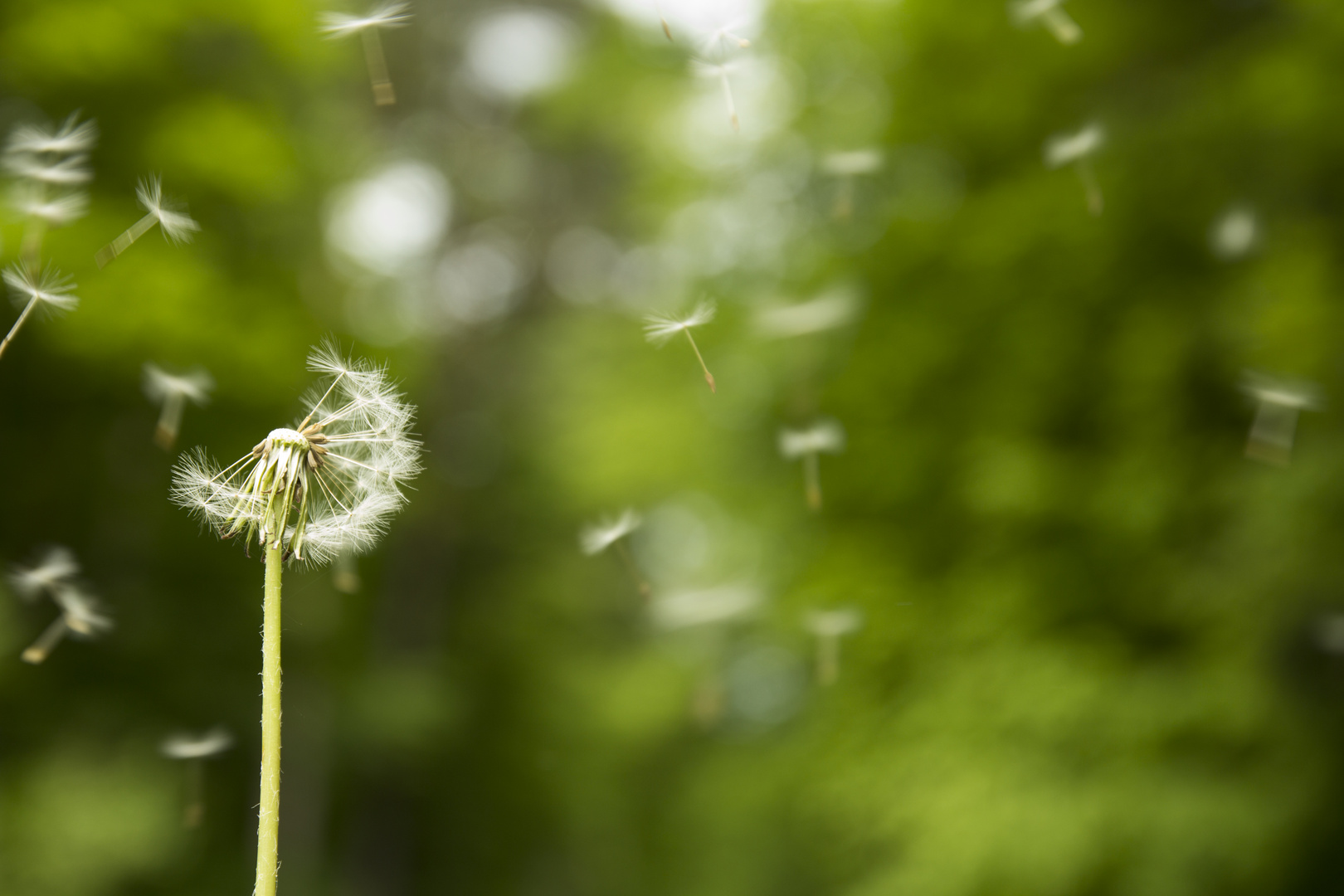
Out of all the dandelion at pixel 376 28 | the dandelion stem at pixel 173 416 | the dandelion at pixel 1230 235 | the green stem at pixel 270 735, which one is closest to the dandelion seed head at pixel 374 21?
the dandelion at pixel 376 28

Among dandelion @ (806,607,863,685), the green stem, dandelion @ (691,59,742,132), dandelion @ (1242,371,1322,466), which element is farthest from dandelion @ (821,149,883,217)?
dandelion @ (1242,371,1322,466)

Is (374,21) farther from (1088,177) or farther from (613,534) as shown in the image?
(1088,177)

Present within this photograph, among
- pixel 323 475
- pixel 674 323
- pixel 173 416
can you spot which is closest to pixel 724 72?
pixel 674 323

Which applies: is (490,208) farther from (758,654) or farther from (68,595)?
(68,595)

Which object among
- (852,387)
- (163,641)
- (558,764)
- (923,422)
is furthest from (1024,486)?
(558,764)

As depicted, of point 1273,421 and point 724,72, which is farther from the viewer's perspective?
point 1273,421

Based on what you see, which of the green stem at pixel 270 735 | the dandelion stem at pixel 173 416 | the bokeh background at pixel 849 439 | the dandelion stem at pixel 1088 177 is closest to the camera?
A: the green stem at pixel 270 735

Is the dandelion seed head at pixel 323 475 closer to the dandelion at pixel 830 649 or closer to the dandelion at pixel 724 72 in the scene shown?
the dandelion at pixel 724 72
